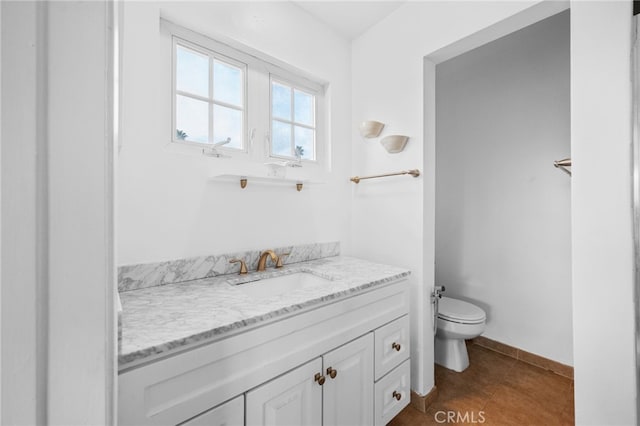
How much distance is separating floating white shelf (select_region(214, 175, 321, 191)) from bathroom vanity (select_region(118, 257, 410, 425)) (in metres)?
0.51

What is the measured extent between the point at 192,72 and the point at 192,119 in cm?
25

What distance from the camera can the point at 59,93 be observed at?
0.98 feet

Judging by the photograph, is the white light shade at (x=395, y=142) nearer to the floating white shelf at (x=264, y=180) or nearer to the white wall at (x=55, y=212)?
the floating white shelf at (x=264, y=180)

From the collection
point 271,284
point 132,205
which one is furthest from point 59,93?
point 271,284

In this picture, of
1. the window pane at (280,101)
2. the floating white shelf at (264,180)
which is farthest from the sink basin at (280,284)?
the window pane at (280,101)

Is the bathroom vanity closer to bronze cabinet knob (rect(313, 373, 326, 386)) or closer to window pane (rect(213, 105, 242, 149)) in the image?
bronze cabinet knob (rect(313, 373, 326, 386))

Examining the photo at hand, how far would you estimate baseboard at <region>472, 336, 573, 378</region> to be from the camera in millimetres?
1922

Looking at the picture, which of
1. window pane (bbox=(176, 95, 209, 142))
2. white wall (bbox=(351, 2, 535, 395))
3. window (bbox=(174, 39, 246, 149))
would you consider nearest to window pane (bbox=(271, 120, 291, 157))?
window (bbox=(174, 39, 246, 149))

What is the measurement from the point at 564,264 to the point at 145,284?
254cm

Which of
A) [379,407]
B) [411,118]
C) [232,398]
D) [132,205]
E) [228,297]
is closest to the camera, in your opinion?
[232,398]

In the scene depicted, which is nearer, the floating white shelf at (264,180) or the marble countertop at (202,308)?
the marble countertop at (202,308)

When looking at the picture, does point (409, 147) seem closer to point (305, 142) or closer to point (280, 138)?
point (305, 142)

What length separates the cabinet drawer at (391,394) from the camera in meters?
1.35

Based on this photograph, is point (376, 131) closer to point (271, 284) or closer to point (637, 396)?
point (271, 284)
